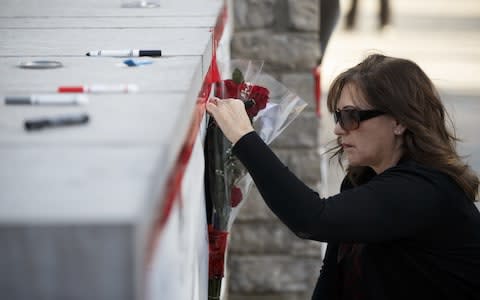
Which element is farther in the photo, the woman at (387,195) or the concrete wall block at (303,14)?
the concrete wall block at (303,14)

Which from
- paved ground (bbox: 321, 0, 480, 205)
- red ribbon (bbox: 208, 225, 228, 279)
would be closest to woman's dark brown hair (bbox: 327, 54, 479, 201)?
red ribbon (bbox: 208, 225, 228, 279)

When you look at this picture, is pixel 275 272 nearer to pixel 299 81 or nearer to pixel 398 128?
pixel 299 81

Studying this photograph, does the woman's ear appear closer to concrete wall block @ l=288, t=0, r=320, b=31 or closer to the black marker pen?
A: the black marker pen

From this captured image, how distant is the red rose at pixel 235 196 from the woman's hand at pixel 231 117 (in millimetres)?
324

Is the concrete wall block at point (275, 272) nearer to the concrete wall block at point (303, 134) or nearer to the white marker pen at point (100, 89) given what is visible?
the concrete wall block at point (303, 134)

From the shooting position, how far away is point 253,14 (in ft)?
17.5

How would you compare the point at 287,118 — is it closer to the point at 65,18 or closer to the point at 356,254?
the point at 356,254

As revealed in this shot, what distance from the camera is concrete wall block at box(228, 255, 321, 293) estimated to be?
17.9 feet

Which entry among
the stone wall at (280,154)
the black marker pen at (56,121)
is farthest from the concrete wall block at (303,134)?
the black marker pen at (56,121)

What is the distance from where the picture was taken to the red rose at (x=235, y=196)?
9.81 ft

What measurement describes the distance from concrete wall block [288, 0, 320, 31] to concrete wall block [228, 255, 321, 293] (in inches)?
44.9

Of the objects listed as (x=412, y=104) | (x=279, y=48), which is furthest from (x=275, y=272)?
(x=412, y=104)

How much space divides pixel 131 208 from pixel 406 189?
56.2 inches

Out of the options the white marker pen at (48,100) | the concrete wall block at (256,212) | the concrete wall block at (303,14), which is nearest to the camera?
the white marker pen at (48,100)
